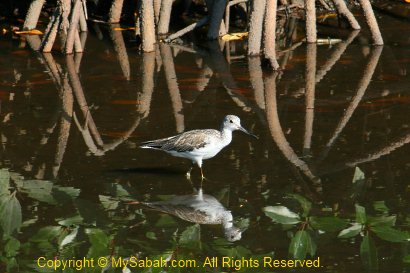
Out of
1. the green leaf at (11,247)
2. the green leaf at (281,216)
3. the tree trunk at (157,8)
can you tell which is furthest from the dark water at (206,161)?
the tree trunk at (157,8)

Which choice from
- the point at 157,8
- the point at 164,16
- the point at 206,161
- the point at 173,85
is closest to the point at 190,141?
the point at 206,161

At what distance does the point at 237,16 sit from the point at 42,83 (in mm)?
4210

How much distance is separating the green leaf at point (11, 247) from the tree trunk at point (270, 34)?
218 inches

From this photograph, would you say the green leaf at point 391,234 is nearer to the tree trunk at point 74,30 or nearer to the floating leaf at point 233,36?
the tree trunk at point 74,30

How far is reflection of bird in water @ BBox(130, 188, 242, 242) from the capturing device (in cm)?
666

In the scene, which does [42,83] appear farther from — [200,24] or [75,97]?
[200,24]

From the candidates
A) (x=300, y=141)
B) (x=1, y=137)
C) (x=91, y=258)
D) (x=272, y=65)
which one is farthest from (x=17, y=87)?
(x=91, y=258)

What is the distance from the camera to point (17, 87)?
1060 centimetres

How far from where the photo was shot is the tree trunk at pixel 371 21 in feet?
39.7

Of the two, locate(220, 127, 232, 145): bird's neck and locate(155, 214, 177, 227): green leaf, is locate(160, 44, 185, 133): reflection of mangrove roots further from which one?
locate(155, 214, 177, 227): green leaf

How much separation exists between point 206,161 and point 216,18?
189 inches

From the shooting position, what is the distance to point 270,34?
36.2ft

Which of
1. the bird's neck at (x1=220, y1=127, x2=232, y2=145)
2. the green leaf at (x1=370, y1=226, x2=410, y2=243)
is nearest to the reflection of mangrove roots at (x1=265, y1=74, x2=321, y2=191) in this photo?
the bird's neck at (x1=220, y1=127, x2=232, y2=145)

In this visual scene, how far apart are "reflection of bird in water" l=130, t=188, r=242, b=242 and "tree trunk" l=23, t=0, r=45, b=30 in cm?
657
